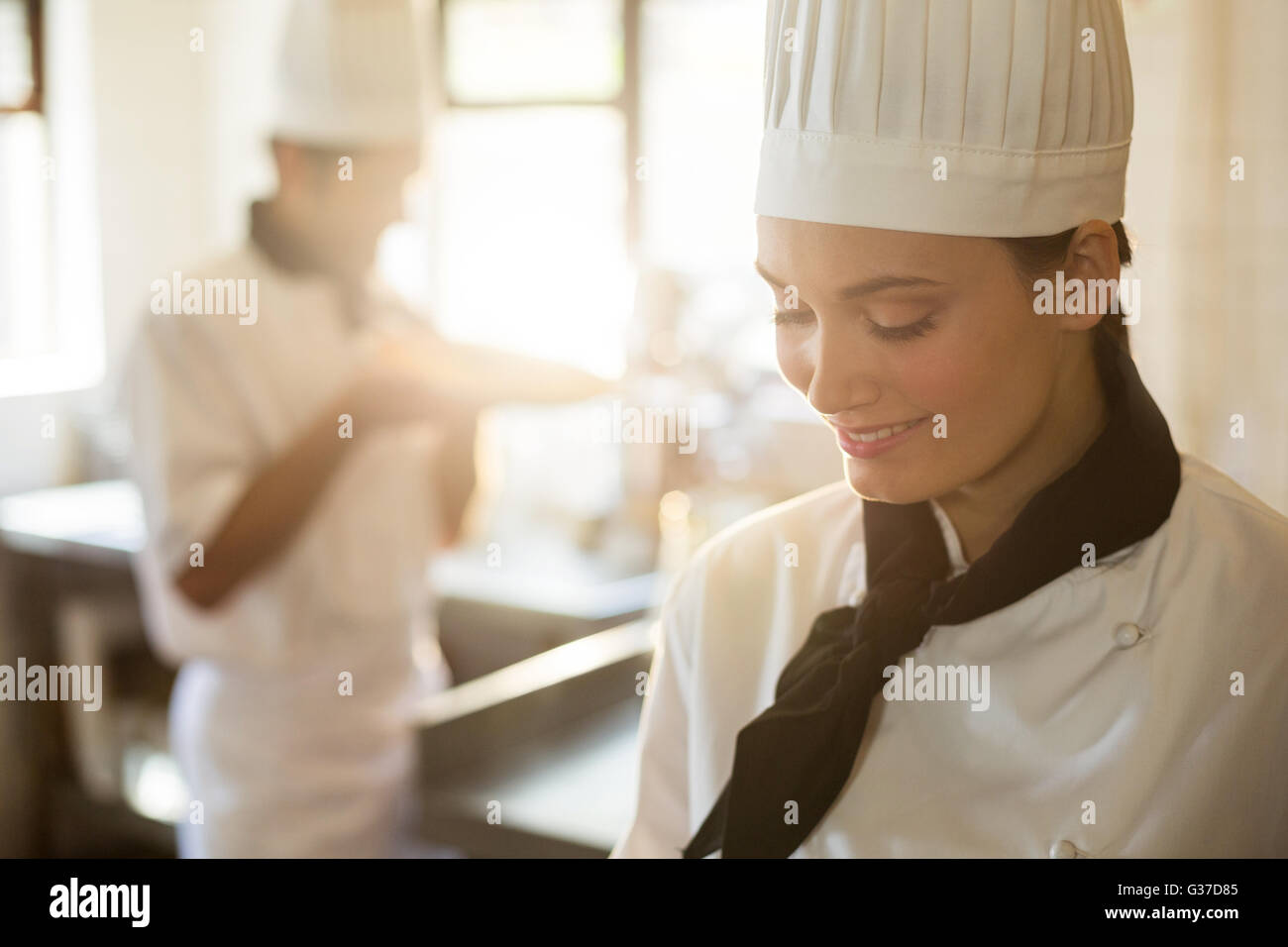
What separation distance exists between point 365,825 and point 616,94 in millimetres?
2114

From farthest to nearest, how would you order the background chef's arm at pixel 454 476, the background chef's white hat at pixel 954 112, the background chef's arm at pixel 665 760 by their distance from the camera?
the background chef's arm at pixel 454 476, the background chef's arm at pixel 665 760, the background chef's white hat at pixel 954 112

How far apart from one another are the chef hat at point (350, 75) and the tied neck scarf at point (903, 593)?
37.7 inches

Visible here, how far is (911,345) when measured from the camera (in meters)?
0.66

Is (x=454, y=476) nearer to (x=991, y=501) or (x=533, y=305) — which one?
(x=991, y=501)

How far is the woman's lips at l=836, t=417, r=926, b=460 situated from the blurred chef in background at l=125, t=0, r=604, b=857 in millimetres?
767

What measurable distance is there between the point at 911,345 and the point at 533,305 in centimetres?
277

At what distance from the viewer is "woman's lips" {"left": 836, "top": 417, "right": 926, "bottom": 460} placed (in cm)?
69

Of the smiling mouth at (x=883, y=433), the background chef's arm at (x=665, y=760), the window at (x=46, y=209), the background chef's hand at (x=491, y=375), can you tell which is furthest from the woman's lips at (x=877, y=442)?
the window at (x=46, y=209)

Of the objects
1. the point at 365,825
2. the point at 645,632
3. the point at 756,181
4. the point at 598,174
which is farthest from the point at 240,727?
the point at 598,174

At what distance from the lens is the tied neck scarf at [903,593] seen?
27.6 inches

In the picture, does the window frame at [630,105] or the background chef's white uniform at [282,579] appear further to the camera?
the window frame at [630,105]

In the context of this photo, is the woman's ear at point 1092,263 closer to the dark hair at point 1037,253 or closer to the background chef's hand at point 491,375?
the dark hair at point 1037,253

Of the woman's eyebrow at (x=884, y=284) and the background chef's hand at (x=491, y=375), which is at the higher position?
the woman's eyebrow at (x=884, y=284)
